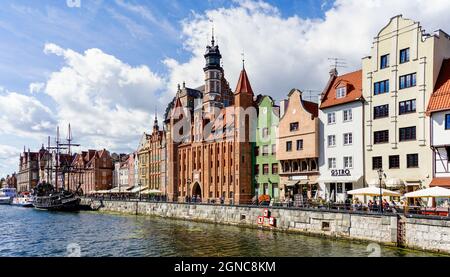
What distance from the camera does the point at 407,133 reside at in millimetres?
42469

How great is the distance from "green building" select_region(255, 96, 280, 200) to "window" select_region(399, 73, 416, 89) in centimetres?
2033

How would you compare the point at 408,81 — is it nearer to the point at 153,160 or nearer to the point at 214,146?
the point at 214,146

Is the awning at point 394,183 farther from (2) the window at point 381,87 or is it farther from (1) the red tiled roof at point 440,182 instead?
(2) the window at point 381,87

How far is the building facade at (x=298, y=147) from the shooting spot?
52250 mm

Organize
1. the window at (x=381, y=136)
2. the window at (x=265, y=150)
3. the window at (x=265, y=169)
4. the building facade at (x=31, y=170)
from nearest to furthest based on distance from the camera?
the window at (x=381, y=136) < the window at (x=265, y=169) < the window at (x=265, y=150) < the building facade at (x=31, y=170)

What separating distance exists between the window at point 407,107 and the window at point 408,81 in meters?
1.67

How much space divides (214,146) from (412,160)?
3696 cm

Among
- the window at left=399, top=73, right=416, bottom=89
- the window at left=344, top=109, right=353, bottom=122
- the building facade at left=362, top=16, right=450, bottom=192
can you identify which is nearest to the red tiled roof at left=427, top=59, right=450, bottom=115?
the building facade at left=362, top=16, right=450, bottom=192

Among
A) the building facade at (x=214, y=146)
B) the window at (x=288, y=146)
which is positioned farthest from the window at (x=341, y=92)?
the building facade at (x=214, y=146)

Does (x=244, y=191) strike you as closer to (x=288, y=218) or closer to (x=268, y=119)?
(x=268, y=119)

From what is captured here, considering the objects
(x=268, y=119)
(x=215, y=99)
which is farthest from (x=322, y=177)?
(x=215, y=99)

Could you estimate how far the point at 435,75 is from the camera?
40.9 metres

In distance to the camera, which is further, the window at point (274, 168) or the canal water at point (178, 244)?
the window at point (274, 168)
